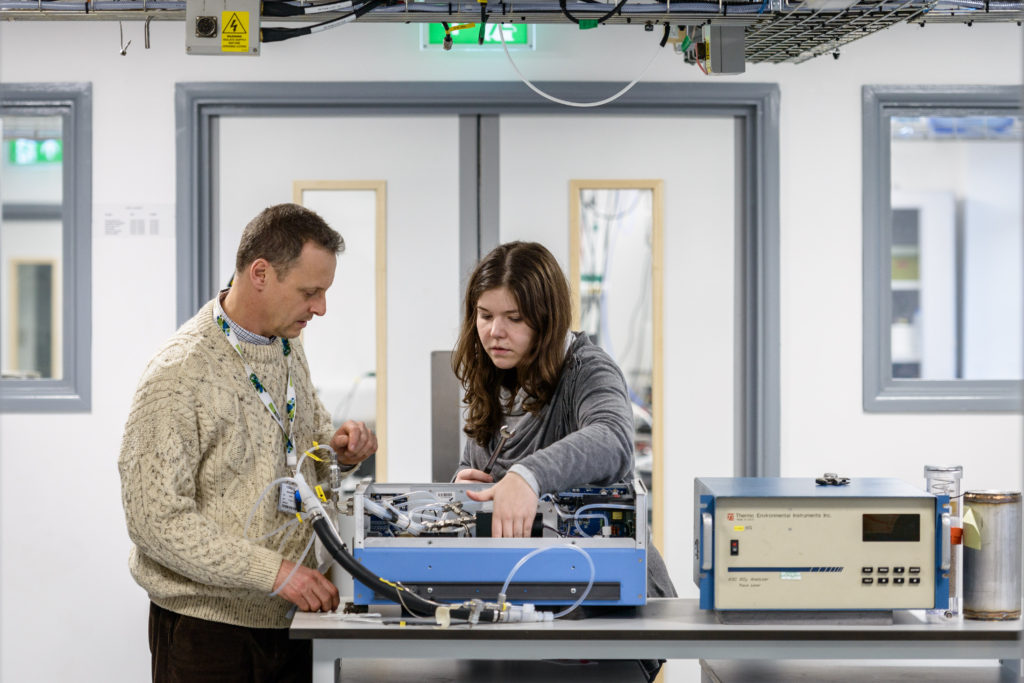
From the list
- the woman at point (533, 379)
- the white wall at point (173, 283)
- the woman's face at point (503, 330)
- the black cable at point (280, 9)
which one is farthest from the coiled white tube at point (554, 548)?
the white wall at point (173, 283)

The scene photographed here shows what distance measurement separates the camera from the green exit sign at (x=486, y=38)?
9.84ft

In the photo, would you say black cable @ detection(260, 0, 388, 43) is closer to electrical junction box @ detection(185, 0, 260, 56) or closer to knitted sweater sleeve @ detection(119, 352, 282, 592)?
electrical junction box @ detection(185, 0, 260, 56)

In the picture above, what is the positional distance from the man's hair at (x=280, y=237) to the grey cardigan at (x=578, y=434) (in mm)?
531

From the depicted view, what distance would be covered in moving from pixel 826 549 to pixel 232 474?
1019 mm

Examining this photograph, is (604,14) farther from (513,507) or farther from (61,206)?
(61,206)

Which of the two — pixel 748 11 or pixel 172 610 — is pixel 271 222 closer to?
pixel 172 610

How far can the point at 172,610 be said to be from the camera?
1739 millimetres

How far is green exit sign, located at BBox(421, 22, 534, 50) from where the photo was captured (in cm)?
300

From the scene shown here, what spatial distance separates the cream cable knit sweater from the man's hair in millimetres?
152

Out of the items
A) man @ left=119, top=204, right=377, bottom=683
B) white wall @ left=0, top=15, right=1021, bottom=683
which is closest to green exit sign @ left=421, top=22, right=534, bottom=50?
white wall @ left=0, top=15, right=1021, bottom=683

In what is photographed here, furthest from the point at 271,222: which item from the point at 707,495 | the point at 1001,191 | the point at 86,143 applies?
the point at 1001,191

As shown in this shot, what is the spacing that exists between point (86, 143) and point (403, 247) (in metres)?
1.03

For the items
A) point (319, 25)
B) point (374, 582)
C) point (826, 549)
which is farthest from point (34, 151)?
point (826, 549)

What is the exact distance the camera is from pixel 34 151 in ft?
10.3
